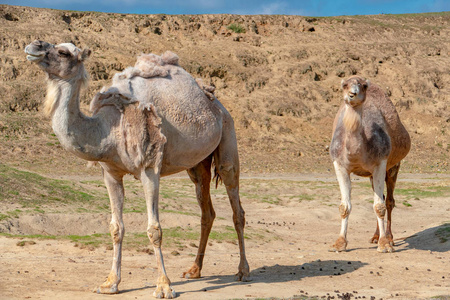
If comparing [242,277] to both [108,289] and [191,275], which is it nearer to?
[191,275]

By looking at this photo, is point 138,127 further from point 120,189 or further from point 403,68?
point 403,68

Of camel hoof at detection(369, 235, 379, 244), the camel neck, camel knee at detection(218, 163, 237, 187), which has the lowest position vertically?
camel hoof at detection(369, 235, 379, 244)

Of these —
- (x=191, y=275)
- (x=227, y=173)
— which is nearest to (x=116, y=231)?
(x=191, y=275)

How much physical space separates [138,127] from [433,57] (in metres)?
46.7

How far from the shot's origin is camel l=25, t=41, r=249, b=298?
6824mm

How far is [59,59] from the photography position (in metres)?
6.75

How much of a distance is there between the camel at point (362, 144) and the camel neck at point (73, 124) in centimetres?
491

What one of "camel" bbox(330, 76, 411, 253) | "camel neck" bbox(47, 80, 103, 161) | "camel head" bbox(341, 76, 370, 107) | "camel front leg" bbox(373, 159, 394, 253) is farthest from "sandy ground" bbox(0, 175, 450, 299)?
"camel head" bbox(341, 76, 370, 107)

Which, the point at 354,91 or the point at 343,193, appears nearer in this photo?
the point at 354,91

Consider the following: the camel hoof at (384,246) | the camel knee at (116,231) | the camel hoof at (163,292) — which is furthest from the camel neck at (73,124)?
the camel hoof at (384,246)

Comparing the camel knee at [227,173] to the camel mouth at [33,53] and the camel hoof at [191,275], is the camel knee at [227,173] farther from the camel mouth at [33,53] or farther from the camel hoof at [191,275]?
the camel mouth at [33,53]

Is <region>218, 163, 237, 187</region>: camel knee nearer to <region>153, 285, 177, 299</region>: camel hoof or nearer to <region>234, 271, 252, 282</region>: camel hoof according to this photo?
<region>234, 271, 252, 282</region>: camel hoof

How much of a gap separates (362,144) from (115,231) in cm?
504

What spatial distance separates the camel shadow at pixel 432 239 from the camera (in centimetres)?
1121
